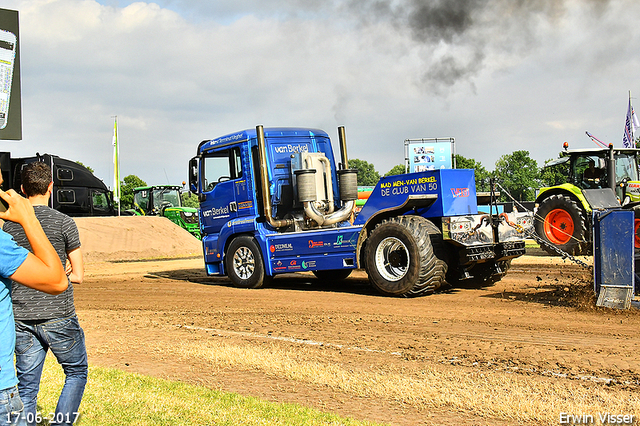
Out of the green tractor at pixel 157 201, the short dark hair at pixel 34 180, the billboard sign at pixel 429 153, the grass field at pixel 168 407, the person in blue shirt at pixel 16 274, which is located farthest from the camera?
the billboard sign at pixel 429 153

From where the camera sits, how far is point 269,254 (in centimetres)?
1180

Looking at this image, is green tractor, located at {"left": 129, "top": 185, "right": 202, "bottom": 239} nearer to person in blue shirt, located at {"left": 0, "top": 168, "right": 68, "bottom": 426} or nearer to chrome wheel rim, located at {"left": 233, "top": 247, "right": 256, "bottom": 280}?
chrome wheel rim, located at {"left": 233, "top": 247, "right": 256, "bottom": 280}

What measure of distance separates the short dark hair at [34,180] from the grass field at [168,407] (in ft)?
5.73

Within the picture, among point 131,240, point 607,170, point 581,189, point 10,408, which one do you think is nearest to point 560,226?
point 581,189

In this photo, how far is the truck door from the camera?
12312mm

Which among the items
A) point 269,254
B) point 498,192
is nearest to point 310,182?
point 269,254

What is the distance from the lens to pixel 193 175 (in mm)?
13109

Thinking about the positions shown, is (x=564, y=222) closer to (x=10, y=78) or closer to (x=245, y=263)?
(x=245, y=263)

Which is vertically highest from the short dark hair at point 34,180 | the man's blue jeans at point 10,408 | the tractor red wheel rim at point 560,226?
the short dark hair at point 34,180

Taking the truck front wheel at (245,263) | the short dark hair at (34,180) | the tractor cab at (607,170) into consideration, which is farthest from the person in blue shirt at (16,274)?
the tractor cab at (607,170)

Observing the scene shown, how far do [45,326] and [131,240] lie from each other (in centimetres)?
2026

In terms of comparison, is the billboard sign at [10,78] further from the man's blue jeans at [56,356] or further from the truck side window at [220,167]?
the man's blue jeans at [56,356]

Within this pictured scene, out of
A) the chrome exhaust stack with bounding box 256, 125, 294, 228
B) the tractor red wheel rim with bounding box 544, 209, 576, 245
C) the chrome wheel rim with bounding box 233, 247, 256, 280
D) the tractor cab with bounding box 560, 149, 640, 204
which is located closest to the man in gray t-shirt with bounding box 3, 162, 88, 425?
the chrome exhaust stack with bounding box 256, 125, 294, 228

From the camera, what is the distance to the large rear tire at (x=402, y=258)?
948 centimetres
